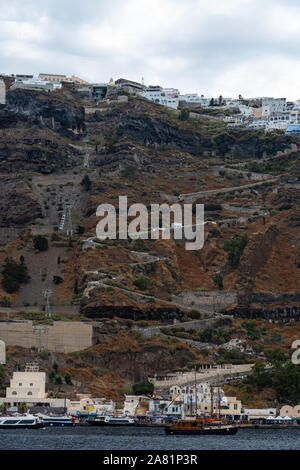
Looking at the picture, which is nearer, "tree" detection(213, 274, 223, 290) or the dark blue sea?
the dark blue sea

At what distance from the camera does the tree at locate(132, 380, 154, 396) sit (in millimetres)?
126750

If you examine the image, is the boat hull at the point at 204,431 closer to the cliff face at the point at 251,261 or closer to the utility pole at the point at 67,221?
the cliff face at the point at 251,261

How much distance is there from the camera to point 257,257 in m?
152

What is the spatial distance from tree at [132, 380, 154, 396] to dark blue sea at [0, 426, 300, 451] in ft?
27.2

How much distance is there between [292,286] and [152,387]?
1150 inches

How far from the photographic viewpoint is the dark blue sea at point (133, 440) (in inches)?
3875

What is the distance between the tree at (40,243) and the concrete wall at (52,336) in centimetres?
2872

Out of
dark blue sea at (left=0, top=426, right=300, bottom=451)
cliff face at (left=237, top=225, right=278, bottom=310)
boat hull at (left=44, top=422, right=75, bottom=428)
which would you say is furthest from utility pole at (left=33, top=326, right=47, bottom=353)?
cliff face at (left=237, top=225, right=278, bottom=310)

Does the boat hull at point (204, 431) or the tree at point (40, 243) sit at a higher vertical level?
the tree at point (40, 243)

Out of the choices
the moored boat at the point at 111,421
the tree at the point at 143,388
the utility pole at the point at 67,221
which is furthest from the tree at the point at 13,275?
the moored boat at the point at 111,421

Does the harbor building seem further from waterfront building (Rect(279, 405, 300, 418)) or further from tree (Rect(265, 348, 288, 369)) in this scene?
waterfront building (Rect(279, 405, 300, 418))
